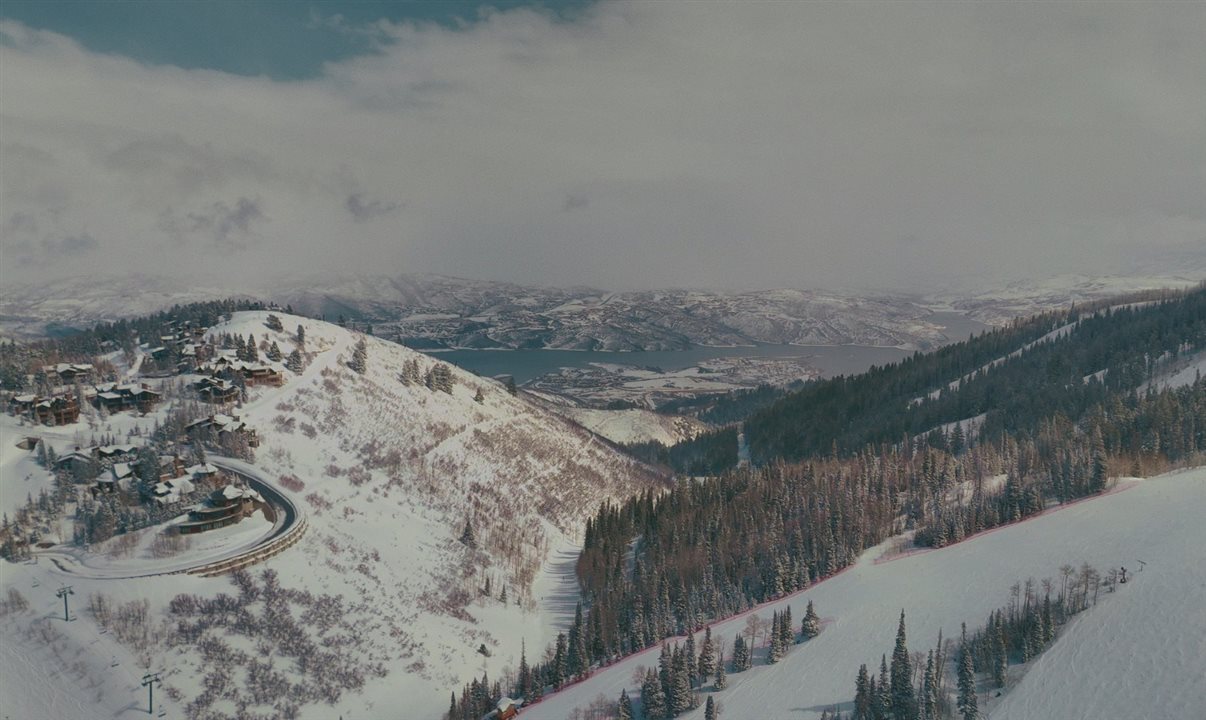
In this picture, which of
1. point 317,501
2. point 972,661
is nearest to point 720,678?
point 972,661

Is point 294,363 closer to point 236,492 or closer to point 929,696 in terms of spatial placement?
point 236,492

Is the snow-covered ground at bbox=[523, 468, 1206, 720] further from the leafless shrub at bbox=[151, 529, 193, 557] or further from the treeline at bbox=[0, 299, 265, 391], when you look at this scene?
the treeline at bbox=[0, 299, 265, 391]

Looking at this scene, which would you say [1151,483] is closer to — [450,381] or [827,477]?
[827,477]

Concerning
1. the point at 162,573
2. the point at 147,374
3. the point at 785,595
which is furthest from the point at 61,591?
the point at 785,595

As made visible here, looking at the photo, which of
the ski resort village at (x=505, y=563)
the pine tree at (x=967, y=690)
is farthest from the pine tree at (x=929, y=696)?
the pine tree at (x=967, y=690)

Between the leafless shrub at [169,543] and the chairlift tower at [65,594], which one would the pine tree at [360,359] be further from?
the chairlift tower at [65,594]
